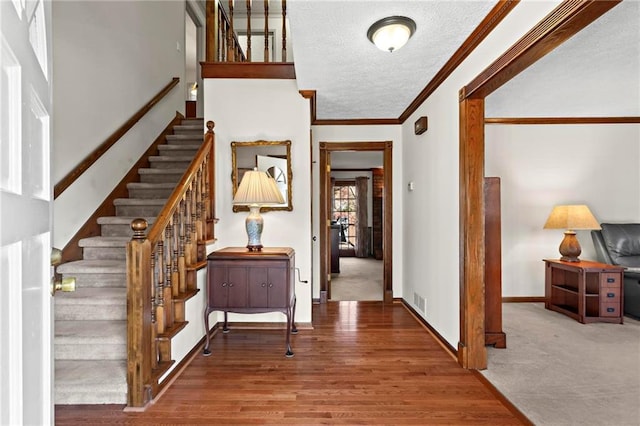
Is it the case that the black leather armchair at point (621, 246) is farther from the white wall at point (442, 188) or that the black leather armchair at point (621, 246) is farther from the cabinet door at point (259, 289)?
the cabinet door at point (259, 289)

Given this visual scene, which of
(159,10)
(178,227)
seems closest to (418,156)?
(178,227)

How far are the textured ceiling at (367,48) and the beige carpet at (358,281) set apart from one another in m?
2.60

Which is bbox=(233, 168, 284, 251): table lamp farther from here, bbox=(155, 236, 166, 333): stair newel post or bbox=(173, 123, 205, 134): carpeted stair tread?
bbox=(173, 123, 205, 134): carpeted stair tread

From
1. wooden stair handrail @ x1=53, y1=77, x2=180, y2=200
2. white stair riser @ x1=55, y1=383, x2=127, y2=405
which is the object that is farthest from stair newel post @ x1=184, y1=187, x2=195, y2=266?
white stair riser @ x1=55, y1=383, x2=127, y2=405

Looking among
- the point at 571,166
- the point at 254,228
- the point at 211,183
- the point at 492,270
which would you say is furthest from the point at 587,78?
the point at 211,183

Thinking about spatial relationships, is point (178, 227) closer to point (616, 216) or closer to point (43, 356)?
point (43, 356)

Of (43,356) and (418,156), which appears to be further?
(418,156)

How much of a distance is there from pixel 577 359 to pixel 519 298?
1.95m

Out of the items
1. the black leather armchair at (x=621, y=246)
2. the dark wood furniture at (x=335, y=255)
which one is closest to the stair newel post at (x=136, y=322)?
the black leather armchair at (x=621, y=246)

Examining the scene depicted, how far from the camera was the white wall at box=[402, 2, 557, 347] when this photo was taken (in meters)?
2.29

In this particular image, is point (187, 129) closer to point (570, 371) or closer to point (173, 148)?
point (173, 148)

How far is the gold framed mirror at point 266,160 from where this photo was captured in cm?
361

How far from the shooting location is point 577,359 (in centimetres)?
280

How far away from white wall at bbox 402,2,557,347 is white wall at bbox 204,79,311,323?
3.85ft
